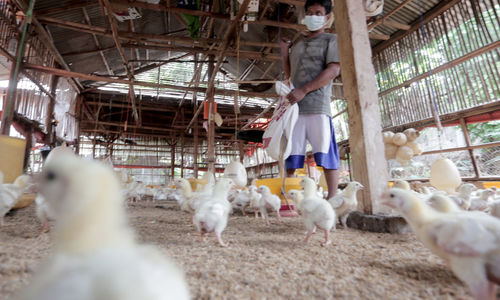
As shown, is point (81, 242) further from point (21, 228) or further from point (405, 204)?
point (21, 228)

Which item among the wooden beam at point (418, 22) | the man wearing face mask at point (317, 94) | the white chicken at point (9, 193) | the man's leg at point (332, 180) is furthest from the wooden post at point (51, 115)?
the wooden beam at point (418, 22)

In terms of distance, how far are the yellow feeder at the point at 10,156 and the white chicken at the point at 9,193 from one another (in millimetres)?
328

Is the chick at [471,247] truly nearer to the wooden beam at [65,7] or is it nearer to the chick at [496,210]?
the chick at [496,210]

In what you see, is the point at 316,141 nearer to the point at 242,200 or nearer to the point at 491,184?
the point at 242,200

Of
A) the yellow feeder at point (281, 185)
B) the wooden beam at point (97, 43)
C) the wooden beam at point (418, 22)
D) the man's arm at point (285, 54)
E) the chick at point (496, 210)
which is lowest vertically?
the chick at point (496, 210)

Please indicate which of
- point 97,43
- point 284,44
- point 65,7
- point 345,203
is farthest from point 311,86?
point 97,43

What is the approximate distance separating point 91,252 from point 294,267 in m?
0.88

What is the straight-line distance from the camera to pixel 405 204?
1177mm

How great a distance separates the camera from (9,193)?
2.23m

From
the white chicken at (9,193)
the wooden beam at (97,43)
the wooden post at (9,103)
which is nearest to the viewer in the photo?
the white chicken at (9,193)

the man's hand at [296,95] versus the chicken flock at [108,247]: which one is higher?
the man's hand at [296,95]

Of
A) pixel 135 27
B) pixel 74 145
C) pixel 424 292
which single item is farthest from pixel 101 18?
pixel 424 292

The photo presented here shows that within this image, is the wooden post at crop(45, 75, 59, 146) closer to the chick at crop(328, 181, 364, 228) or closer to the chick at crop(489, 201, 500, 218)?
the chick at crop(328, 181, 364, 228)

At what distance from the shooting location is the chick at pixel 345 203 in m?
2.19
